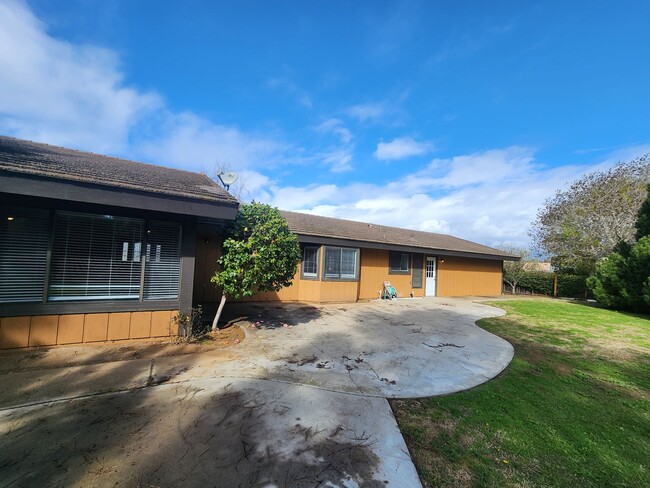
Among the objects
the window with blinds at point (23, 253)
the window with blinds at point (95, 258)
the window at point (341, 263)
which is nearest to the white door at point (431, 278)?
the window at point (341, 263)

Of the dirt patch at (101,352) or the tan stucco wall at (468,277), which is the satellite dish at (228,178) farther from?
the tan stucco wall at (468,277)

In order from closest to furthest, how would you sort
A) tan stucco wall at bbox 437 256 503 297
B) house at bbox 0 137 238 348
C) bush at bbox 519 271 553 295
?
house at bbox 0 137 238 348, tan stucco wall at bbox 437 256 503 297, bush at bbox 519 271 553 295

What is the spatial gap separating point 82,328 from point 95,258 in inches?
47.5

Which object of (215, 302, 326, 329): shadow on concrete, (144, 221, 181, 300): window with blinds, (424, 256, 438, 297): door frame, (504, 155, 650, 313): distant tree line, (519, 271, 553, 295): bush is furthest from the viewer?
(519, 271, 553, 295): bush

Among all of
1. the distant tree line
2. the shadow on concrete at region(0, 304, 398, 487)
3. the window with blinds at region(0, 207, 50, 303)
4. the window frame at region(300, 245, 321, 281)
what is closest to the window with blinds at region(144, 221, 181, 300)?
the window with blinds at region(0, 207, 50, 303)

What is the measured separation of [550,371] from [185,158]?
22459mm

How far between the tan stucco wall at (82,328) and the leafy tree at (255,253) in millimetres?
1138

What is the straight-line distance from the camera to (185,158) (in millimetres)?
19875

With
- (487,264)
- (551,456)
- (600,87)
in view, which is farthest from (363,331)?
(487,264)

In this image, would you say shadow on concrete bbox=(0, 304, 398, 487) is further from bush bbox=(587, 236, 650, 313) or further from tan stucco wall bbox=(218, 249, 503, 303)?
bush bbox=(587, 236, 650, 313)

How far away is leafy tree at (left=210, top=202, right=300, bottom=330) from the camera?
538 cm

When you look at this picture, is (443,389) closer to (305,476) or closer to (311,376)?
(311,376)

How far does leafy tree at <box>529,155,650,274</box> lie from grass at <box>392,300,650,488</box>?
17.0 metres

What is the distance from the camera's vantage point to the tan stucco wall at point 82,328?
4.26 meters
